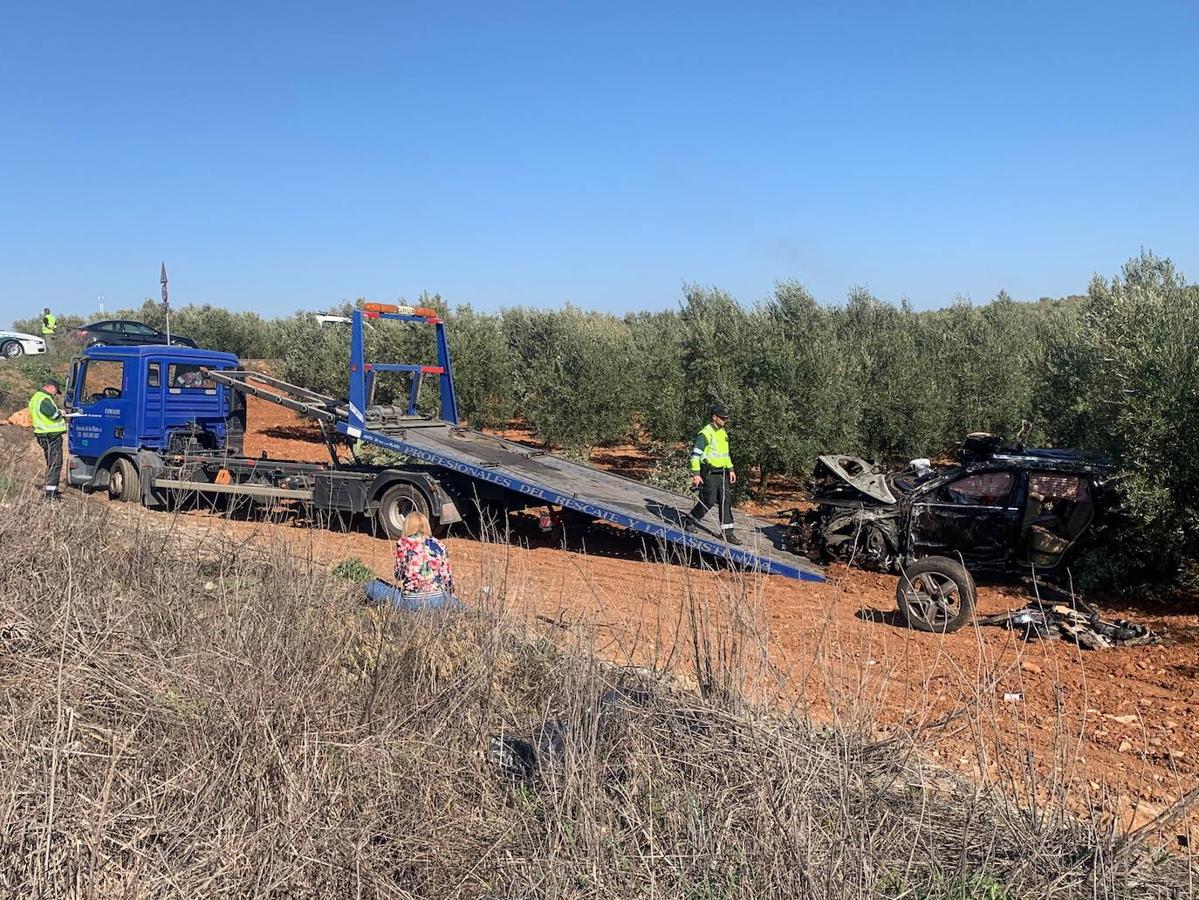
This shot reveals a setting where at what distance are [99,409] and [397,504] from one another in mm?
5175

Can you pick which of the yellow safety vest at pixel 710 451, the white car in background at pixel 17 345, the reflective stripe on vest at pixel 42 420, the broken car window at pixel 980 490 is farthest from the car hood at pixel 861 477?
the white car in background at pixel 17 345

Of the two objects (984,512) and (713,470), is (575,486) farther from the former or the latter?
(984,512)

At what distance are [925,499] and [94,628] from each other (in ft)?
26.3

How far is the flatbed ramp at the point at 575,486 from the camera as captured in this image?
10.4 metres

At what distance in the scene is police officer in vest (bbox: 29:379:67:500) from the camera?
1310 centimetres

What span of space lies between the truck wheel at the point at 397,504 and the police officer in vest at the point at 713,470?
3.46 metres

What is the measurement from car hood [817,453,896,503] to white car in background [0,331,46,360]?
26965 mm

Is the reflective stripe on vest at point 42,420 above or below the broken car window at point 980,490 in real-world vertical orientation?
above

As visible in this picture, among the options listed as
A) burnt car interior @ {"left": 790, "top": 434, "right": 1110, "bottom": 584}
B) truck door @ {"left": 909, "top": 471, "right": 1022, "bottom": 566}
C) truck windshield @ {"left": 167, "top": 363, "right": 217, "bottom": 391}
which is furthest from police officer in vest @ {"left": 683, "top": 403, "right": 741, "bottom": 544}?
truck windshield @ {"left": 167, "top": 363, "right": 217, "bottom": 391}

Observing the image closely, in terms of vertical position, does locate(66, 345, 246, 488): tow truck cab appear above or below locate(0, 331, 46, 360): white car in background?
below

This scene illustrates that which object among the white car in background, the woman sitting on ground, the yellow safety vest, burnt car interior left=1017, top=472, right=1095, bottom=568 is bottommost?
the woman sitting on ground

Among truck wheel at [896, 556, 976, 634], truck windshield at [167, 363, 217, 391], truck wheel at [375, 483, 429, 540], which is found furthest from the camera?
truck windshield at [167, 363, 217, 391]

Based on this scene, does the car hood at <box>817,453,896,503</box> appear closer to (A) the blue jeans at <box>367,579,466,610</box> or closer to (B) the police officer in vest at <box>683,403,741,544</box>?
(B) the police officer in vest at <box>683,403,741,544</box>

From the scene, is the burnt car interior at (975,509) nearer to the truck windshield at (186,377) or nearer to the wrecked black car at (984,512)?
the wrecked black car at (984,512)
